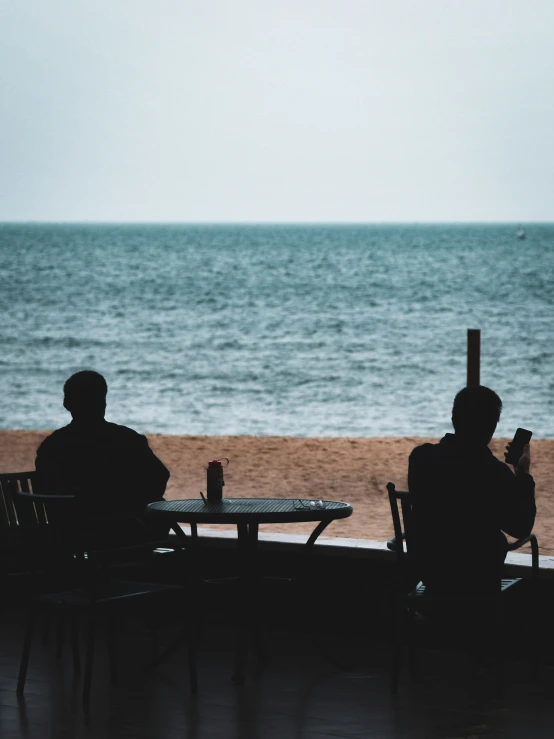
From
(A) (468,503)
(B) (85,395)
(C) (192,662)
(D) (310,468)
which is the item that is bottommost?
(D) (310,468)

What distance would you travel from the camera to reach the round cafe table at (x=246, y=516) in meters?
4.97

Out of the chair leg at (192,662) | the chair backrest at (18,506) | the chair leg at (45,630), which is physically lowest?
the chair leg at (45,630)

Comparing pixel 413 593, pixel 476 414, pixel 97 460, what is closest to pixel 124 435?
pixel 97 460

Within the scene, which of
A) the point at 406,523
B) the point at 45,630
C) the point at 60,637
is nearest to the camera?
the point at 406,523

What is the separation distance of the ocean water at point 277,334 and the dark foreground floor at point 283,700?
15.4 m

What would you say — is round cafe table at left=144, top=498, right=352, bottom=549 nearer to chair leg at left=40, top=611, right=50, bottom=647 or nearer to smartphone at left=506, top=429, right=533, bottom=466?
smartphone at left=506, top=429, right=533, bottom=466

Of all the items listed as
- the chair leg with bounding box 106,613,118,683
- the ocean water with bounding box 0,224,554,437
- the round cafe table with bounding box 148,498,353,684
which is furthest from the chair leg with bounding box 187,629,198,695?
the ocean water with bounding box 0,224,554,437

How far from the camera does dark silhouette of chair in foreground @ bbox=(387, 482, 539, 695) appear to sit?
461cm

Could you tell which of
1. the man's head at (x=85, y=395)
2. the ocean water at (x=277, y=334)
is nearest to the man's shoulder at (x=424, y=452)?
the man's head at (x=85, y=395)

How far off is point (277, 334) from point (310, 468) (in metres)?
24.8

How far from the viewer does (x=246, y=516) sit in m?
4.96

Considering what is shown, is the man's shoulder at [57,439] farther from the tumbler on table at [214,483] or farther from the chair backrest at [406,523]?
the chair backrest at [406,523]

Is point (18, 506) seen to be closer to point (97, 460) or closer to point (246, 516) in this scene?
point (97, 460)

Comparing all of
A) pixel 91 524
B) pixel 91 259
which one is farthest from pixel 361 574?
pixel 91 259
